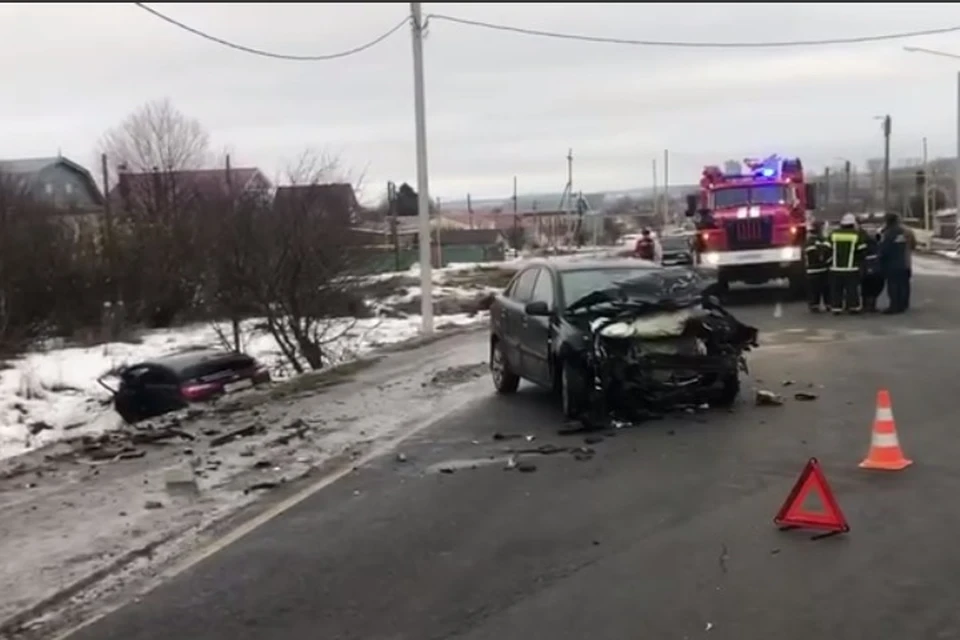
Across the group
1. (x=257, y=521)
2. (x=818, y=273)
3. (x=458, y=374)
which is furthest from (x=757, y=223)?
(x=257, y=521)

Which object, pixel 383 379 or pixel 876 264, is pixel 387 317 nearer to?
pixel 876 264

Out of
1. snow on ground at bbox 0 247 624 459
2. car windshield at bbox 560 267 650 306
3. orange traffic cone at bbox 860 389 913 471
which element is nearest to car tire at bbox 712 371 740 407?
car windshield at bbox 560 267 650 306

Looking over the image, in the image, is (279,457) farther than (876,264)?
No

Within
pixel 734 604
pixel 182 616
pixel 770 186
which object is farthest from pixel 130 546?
pixel 770 186

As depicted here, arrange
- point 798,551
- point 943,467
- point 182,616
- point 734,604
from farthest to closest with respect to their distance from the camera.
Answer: point 943,467, point 798,551, point 182,616, point 734,604

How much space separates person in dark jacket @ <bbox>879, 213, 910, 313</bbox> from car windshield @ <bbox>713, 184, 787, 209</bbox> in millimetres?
4953

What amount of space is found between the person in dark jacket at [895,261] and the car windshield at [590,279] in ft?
35.7

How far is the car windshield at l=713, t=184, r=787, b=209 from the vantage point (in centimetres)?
2811

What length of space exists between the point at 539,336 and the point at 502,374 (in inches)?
69.3

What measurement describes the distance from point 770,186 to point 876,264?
5.56 m

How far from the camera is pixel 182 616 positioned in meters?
6.16

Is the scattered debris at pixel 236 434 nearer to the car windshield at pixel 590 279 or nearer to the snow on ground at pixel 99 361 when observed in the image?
the car windshield at pixel 590 279

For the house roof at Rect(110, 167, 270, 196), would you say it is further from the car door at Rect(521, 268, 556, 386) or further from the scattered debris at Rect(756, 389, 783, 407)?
the scattered debris at Rect(756, 389, 783, 407)

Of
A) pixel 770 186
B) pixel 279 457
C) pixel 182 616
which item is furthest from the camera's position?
pixel 770 186
